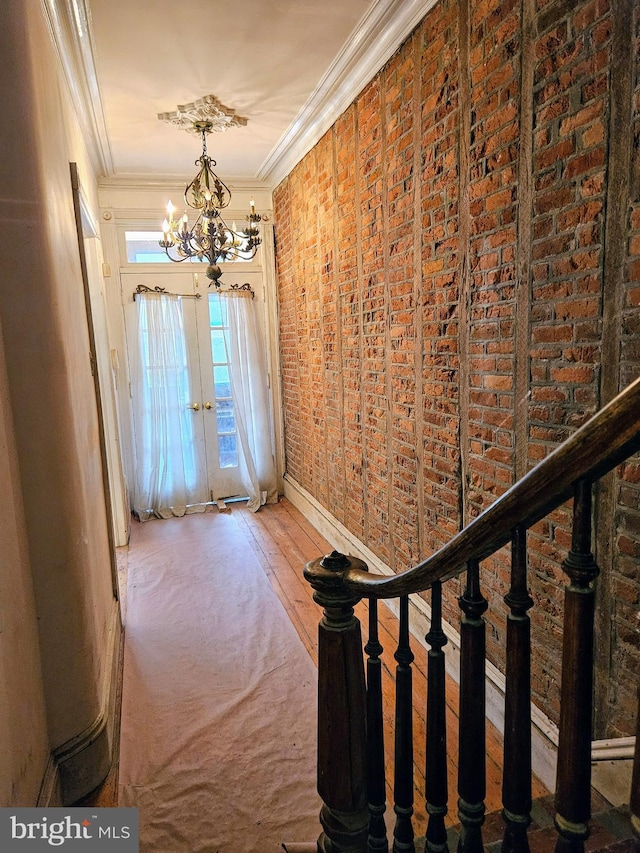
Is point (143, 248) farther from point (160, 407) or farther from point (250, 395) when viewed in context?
point (250, 395)

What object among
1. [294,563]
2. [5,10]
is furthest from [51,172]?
[294,563]

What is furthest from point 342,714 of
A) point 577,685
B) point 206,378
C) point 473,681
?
point 206,378

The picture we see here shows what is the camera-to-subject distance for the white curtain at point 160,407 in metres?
4.88

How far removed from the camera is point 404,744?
1120 millimetres

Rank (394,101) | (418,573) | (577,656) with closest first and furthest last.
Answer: (577,656), (418,573), (394,101)

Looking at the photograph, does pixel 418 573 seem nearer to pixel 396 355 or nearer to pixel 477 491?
pixel 477 491

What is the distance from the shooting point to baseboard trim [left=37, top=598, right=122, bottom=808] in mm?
1750

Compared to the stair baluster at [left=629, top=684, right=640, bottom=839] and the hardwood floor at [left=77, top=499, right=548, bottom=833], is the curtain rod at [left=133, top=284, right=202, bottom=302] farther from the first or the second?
the stair baluster at [left=629, top=684, right=640, bottom=839]

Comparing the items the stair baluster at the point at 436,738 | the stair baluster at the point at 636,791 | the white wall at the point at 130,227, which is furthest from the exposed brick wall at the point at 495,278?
the white wall at the point at 130,227

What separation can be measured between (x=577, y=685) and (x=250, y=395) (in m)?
4.62

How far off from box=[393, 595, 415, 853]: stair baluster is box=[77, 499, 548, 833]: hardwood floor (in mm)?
826

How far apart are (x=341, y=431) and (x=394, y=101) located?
1971 millimetres

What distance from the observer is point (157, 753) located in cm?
213

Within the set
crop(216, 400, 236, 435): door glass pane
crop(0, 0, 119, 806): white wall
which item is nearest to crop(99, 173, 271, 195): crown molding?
crop(216, 400, 236, 435): door glass pane
